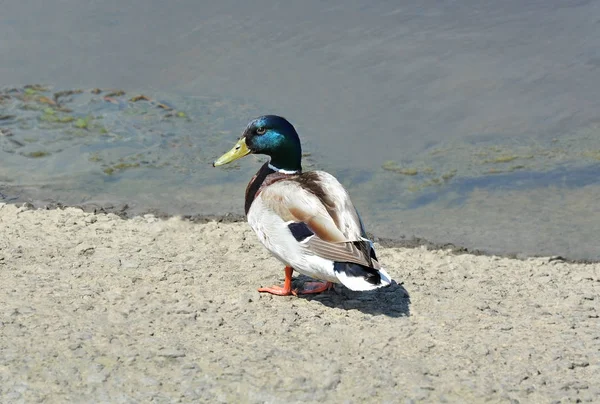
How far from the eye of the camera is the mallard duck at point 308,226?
5148 mm

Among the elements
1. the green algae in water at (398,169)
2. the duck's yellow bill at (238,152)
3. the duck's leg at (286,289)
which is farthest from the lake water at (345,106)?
the duck's leg at (286,289)

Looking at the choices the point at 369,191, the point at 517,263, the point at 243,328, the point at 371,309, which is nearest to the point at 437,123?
the point at 369,191

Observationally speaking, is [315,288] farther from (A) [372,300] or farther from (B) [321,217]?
(B) [321,217]

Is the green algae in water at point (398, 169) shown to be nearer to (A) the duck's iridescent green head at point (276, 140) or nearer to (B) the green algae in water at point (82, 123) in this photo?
(A) the duck's iridescent green head at point (276, 140)

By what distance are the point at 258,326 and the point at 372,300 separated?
0.78 metres

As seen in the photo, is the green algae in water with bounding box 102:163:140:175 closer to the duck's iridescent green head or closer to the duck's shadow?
the duck's iridescent green head

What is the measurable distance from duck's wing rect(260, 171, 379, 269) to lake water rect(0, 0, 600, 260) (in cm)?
143

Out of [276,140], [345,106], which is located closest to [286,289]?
[276,140]

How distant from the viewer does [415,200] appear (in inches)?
290

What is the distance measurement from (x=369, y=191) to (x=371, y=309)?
2.21 meters

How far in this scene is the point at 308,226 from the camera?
5.32 meters

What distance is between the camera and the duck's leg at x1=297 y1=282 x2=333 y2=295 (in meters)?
5.68


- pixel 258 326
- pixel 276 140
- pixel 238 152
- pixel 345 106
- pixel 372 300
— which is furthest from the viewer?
pixel 345 106

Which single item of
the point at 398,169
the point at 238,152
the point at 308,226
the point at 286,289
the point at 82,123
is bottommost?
the point at 398,169
